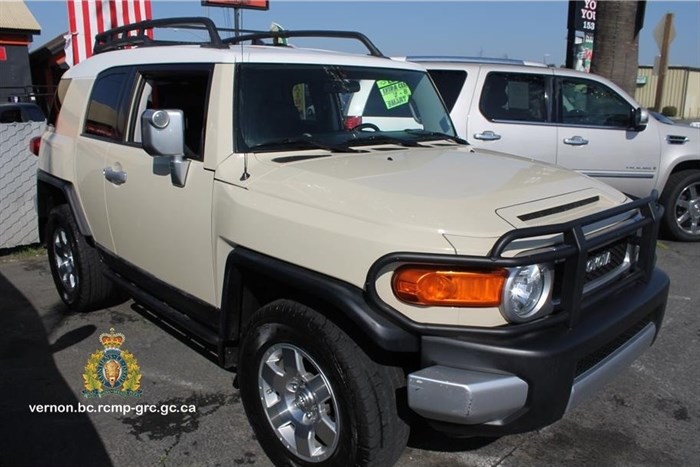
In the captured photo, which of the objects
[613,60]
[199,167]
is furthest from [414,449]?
[613,60]

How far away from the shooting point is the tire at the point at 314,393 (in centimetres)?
244

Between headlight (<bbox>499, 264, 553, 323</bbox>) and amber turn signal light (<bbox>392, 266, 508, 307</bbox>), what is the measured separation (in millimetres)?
37

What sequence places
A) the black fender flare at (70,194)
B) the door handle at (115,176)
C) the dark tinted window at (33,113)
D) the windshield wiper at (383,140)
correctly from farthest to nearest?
the dark tinted window at (33,113) → the black fender flare at (70,194) → the door handle at (115,176) → the windshield wiper at (383,140)

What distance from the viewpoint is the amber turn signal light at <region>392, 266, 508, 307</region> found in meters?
2.33

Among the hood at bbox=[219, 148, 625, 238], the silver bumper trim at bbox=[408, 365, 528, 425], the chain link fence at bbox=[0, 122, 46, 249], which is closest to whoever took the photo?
the silver bumper trim at bbox=[408, 365, 528, 425]

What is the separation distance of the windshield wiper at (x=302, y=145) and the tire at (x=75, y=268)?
1951 mm

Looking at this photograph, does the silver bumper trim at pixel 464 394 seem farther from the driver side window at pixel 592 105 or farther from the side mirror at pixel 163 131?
the driver side window at pixel 592 105

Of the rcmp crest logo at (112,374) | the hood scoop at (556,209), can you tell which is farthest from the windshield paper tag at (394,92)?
the rcmp crest logo at (112,374)

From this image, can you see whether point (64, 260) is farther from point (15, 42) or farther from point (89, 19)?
point (15, 42)

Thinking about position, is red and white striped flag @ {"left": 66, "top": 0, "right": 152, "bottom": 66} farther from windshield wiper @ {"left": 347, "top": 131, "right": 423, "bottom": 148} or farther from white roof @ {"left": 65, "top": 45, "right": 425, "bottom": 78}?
windshield wiper @ {"left": 347, "top": 131, "right": 423, "bottom": 148}

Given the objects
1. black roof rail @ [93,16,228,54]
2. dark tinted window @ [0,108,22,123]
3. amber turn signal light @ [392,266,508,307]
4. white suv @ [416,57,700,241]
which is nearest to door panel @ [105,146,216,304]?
black roof rail @ [93,16,228,54]

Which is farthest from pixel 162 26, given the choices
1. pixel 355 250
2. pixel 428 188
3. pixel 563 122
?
pixel 563 122

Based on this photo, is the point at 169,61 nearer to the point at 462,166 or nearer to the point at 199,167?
the point at 199,167

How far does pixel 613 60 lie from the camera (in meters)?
9.18
